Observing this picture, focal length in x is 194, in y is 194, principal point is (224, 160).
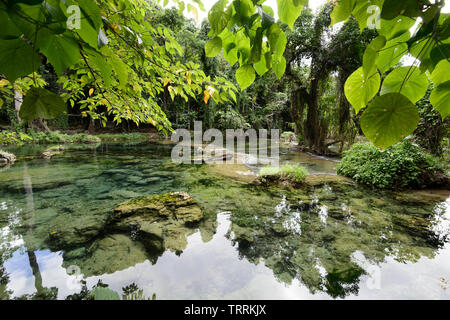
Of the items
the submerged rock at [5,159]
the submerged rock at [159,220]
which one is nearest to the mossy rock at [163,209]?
the submerged rock at [159,220]

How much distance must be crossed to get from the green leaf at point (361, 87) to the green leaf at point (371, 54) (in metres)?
0.05

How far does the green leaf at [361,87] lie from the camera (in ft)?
1.60

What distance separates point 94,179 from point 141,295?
539cm

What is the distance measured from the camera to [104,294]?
1869 mm

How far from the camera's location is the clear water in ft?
6.91

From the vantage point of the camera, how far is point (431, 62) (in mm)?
458

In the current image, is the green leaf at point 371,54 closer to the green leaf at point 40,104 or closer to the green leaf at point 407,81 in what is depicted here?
the green leaf at point 407,81

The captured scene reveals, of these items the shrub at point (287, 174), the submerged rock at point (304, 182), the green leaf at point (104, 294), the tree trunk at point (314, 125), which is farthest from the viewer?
the tree trunk at point (314, 125)

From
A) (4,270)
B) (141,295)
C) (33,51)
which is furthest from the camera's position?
(4,270)

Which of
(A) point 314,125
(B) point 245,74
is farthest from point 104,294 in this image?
(A) point 314,125

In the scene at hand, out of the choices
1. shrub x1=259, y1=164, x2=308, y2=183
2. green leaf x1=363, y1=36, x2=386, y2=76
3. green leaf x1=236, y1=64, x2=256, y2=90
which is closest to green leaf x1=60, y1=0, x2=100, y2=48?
green leaf x1=236, y1=64, x2=256, y2=90

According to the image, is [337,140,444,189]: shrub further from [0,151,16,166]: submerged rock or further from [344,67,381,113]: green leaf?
[0,151,16,166]: submerged rock
